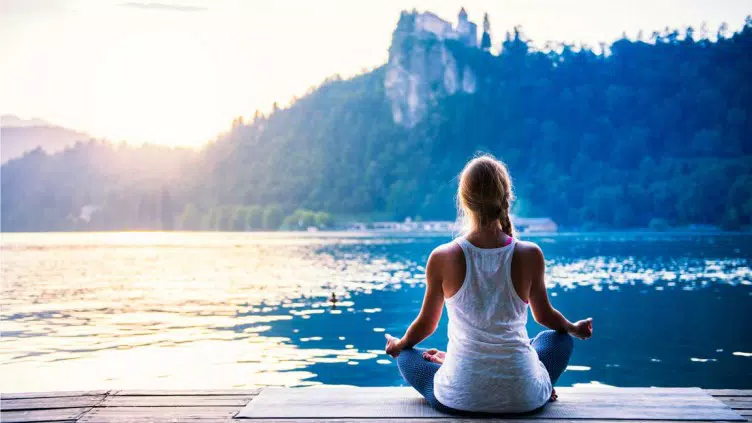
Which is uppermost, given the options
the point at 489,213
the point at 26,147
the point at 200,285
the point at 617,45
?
the point at 617,45

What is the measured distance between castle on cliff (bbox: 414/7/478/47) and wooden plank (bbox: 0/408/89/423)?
12868 cm

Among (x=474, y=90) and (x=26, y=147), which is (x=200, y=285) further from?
(x=26, y=147)

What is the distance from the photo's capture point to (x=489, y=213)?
2973 mm

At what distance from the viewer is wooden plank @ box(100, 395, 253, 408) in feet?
11.1

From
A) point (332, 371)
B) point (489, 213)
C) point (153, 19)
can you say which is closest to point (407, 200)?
point (153, 19)

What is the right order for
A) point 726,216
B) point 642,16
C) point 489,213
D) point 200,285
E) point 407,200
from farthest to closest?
point 642,16, point 407,200, point 726,216, point 200,285, point 489,213

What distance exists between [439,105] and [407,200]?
745 inches

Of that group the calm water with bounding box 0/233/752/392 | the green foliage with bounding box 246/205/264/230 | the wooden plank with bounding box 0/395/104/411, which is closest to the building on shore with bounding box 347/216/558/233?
the green foliage with bounding box 246/205/264/230

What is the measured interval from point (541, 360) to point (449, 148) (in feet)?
370

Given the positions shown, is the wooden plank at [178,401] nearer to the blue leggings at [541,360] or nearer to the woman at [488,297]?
the blue leggings at [541,360]

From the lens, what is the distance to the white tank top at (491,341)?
2.97 metres

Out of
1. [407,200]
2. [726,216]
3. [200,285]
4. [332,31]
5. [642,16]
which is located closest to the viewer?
[200,285]

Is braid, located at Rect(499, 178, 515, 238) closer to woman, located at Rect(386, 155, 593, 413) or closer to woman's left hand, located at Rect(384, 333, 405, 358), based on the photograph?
woman, located at Rect(386, 155, 593, 413)

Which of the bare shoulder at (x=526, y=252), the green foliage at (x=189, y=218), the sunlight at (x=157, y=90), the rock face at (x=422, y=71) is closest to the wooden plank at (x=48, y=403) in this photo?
the bare shoulder at (x=526, y=252)
